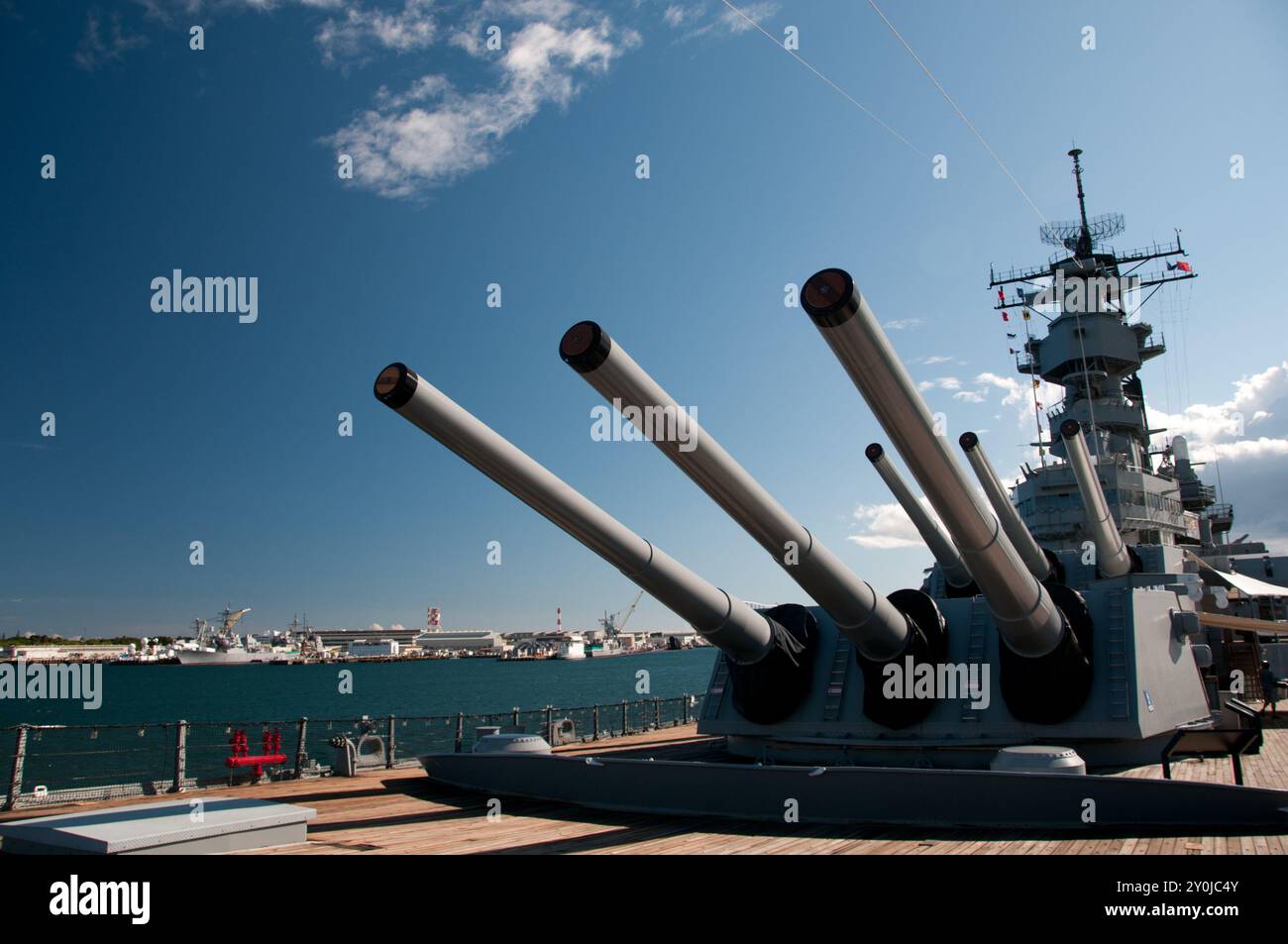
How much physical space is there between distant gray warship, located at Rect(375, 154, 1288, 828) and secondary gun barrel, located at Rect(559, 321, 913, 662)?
20 millimetres

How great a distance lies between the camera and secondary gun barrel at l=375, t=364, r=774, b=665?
650 cm

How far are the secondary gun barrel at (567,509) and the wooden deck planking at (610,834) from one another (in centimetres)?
197

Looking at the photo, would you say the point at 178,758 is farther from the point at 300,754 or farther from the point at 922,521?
the point at 922,521

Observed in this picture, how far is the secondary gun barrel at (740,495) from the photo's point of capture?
5938mm

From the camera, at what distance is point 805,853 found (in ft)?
18.3

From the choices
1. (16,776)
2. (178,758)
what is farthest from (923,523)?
(16,776)

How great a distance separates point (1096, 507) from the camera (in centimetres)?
1164

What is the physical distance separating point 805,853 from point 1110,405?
31321 mm

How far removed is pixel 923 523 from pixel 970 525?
582 cm

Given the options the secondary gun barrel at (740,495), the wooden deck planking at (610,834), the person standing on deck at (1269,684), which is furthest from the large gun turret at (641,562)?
the person standing on deck at (1269,684)

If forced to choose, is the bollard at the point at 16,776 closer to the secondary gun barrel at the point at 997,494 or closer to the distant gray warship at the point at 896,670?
the distant gray warship at the point at 896,670
